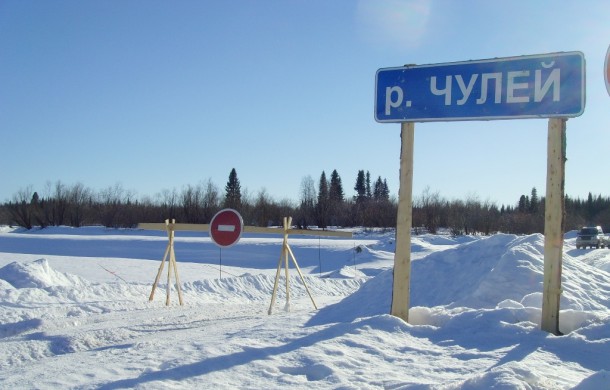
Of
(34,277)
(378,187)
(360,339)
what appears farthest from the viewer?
(378,187)

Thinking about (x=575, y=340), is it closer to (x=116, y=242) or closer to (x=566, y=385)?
(x=566, y=385)

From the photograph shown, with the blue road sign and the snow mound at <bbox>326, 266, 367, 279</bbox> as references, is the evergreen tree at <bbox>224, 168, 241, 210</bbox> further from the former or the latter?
the blue road sign

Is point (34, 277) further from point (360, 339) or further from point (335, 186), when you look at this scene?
point (335, 186)

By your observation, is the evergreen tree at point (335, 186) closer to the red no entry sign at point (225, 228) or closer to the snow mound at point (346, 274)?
the snow mound at point (346, 274)

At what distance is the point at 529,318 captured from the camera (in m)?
6.79

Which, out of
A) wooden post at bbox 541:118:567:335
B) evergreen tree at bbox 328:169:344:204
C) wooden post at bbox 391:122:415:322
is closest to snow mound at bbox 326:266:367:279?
wooden post at bbox 391:122:415:322

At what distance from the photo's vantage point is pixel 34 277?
16.9 meters

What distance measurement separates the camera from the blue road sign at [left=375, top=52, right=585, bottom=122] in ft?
21.8

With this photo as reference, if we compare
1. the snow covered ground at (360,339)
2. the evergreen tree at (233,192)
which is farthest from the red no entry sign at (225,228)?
the evergreen tree at (233,192)

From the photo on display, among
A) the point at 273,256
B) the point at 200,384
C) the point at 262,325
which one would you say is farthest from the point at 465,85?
the point at 273,256

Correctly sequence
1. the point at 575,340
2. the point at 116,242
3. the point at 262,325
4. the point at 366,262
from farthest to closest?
the point at 116,242
the point at 366,262
the point at 262,325
the point at 575,340

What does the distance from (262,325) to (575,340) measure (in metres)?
3.38

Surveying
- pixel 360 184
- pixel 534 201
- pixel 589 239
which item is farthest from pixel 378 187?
pixel 589 239

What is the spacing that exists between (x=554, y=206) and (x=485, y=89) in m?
1.62
